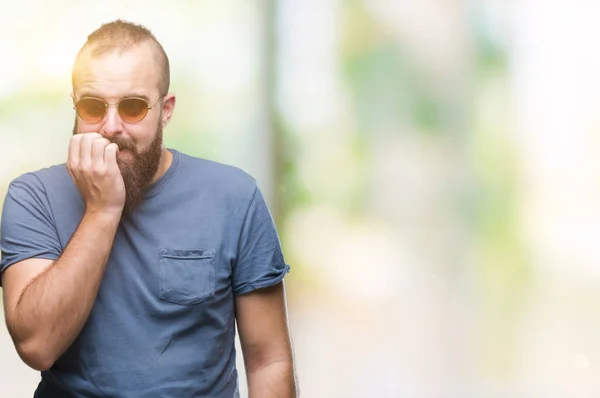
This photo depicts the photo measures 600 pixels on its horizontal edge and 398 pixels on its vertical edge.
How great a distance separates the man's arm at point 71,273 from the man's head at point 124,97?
5cm

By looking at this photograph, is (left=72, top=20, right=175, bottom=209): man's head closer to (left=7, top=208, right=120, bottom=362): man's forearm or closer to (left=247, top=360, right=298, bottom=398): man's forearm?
(left=7, top=208, right=120, bottom=362): man's forearm

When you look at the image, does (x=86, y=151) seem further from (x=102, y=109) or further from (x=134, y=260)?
(x=134, y=260)

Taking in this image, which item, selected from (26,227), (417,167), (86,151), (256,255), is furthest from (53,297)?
(417,167)

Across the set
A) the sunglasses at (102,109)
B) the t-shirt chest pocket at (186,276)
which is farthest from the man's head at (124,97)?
the t-shirt chest pocket at (186,276)

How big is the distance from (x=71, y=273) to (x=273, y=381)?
1.51 ft

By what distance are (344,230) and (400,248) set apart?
0.69 ft

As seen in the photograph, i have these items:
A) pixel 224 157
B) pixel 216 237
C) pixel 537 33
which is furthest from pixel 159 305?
pixel 537 33

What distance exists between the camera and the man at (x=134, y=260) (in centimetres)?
154

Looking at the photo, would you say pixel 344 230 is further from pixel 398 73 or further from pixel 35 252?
pixel 35 252

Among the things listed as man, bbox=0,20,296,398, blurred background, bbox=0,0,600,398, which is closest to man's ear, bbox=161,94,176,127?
man, bbox=0,20,296,398

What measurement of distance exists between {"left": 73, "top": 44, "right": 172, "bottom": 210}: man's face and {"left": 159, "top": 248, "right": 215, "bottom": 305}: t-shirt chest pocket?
0.45 feet

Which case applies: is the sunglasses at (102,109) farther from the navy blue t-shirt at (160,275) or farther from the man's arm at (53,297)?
the man's arm at (53,297)

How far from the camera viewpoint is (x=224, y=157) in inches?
123

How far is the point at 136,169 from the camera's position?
5.41 ft
